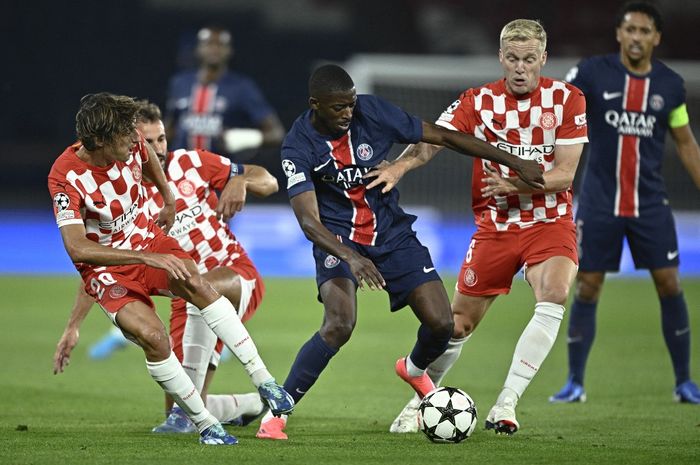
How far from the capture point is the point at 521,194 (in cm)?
632

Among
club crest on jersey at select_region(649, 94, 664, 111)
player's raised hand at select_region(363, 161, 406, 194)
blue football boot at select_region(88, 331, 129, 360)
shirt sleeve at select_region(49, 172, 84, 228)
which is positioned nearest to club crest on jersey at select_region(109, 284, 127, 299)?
shirt sleeve at select_region(49, 172, 84, 228)

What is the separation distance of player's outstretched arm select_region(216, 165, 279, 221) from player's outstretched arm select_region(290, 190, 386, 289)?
0.57 meters

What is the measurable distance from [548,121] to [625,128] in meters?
1.59

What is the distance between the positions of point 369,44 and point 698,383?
13.7 m

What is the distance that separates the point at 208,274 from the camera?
255 inches

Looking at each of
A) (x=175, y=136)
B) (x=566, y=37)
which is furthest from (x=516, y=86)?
(x=566, y=37)

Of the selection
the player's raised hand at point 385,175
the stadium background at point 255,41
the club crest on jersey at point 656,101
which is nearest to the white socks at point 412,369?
the player's raised hand at point 385,175

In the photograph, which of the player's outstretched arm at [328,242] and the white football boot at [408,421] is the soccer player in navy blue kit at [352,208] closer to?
the player's outstretched arm at [328,242]

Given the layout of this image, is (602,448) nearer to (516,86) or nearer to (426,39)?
(516,86)

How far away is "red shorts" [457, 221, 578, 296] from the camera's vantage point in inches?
244

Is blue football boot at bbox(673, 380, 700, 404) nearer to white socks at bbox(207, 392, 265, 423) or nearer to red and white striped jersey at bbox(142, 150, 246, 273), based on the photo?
white socks at bbox(207, 392, 265, 423)

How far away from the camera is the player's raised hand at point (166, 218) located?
6.27 metres

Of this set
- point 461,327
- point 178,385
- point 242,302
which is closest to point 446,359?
point 461,327

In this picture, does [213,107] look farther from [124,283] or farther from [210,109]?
[124,283]
